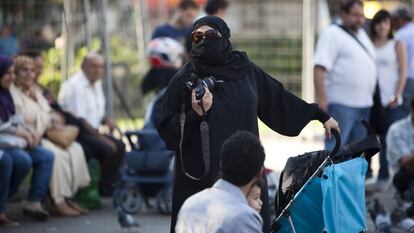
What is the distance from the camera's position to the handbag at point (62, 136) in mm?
10531

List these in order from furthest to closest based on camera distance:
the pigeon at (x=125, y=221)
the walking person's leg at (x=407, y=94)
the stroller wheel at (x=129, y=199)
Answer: the walking person's leg at (x=407, y=94) < the stroller wheel at (x=129, y=199) < the pigeon at (x=125, y=221)

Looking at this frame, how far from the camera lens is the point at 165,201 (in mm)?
10578

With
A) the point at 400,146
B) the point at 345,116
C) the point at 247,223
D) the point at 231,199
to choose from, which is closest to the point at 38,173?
the point at 345,116

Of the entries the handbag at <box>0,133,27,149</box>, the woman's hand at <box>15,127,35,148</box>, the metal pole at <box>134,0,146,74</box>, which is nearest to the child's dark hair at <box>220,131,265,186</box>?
the handbag at <box>0,133,27,149</box>

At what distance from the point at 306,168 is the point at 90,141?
4.70 metres

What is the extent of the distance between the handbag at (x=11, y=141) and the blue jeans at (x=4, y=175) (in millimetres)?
89

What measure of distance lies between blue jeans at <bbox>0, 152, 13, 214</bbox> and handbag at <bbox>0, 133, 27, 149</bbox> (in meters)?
0.09

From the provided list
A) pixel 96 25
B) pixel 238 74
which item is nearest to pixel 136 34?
pixel 96 25

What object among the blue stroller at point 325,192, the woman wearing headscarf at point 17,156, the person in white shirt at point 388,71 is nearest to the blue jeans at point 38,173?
the woman wearing headscarf at point 17,156

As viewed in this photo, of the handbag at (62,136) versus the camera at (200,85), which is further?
the handbag at (62,136)

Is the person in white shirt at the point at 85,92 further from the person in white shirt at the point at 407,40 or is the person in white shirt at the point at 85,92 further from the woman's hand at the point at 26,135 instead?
the person in white shirt at the point at 407,40

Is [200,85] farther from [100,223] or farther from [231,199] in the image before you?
[100,223]

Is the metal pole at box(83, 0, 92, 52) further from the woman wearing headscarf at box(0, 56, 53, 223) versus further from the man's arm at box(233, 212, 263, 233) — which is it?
the man's arm at box(233, 212, 263, 233)

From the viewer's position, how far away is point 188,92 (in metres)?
6.71
